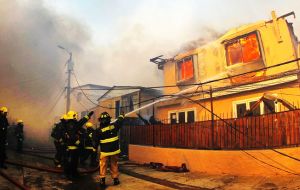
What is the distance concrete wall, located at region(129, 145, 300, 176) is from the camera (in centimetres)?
805

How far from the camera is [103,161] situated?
735cm

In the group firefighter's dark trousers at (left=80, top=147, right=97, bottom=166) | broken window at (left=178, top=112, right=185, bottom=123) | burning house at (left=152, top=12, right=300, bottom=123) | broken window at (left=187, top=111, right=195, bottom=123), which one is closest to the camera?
firefighter's dark trousers at (left=80, top=147, right=97, bottom=166)

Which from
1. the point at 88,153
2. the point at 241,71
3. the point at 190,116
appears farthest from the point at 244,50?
the point at 88,153

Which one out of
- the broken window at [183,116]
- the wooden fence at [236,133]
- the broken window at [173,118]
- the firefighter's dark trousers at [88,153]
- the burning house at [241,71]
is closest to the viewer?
the wooden fence at [236,133]

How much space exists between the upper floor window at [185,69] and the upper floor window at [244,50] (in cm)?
283

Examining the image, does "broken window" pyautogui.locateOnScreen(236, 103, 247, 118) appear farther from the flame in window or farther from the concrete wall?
the concrete wall

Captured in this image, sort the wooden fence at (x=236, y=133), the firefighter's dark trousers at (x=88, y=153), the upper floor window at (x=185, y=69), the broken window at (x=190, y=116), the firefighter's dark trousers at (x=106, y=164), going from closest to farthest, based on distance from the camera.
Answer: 1. the firefighter's dark trousers at (x=106, y=164)
2. the wooden fence at (x=236, y=133)
3. the firefighter's dark trousers at (x=88, y=153)
4. the broken window at (x=190, y=116)
5. the upper floor window at (x=185, y=69)

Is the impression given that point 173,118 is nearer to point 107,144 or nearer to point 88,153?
point 88,153

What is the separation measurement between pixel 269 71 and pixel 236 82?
1.85 meters

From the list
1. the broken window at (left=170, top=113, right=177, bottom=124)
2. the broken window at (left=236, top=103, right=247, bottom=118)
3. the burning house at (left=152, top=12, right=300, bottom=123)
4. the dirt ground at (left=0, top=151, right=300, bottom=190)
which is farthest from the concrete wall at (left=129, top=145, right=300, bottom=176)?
the broken window at (left=170, top=113, right=177, bottom=124)

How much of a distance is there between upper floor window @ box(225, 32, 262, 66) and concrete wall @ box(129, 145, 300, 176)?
22.9 feet

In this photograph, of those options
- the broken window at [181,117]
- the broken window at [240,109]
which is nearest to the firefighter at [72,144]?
the broken window at [240,109]

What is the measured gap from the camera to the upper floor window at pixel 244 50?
1476 centimetres

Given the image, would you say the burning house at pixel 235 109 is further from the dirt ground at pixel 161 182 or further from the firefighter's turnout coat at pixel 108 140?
the firefighter's turnout coat at pixel 108 140
